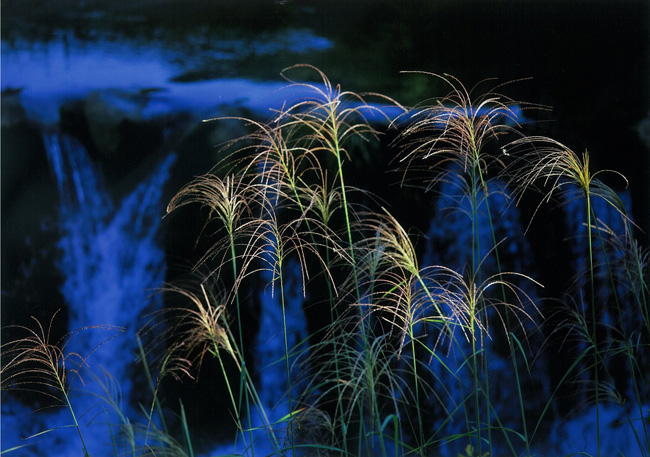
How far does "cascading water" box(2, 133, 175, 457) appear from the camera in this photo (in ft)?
8.45

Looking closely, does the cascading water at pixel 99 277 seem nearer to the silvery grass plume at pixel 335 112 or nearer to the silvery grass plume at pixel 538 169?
the silvery grass plume at pixel 335 112

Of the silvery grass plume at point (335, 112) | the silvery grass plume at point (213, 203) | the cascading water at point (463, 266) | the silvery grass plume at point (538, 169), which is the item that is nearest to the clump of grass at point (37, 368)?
the silvery grass plume at point (213, 203)

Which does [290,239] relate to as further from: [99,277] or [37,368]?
[37,368]

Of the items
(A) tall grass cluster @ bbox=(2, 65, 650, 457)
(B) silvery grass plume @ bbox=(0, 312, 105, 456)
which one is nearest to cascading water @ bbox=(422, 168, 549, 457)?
(A) tall grass cluster @ bbox=(2, 65, 650, 457)

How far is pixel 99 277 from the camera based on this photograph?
2607mm

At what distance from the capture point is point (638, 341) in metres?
2.54

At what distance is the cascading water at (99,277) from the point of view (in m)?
2.57

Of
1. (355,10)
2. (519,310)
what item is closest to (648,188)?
(519,310)

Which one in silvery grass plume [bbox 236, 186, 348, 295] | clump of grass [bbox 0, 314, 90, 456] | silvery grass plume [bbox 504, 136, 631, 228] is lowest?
clump of grass [bbox 0, 314, 90, 456]

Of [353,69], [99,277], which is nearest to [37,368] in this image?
[99,277]

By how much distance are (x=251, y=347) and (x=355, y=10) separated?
116 cm

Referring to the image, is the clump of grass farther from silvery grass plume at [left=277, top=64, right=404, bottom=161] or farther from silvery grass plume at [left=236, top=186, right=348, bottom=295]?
silvery grass plume at [left=277, top=64, right=404, bottom=161]

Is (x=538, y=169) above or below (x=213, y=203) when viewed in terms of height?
above

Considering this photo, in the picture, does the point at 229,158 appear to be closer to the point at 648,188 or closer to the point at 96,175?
the point at 96,175
